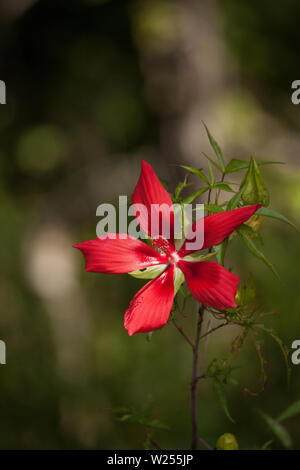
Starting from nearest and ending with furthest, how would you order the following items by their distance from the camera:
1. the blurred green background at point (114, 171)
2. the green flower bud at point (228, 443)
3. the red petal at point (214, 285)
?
the red petal at point (214, 285) < the green flower bud at point (228, 443) < the blurred green background at point (114, 171)

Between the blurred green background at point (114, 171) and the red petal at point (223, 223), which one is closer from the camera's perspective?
the red petal at point (223, 223)

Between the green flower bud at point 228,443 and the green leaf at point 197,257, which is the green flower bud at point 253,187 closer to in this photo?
the green leaf at point 197,257

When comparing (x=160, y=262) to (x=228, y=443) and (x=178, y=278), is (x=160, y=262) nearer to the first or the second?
(x=178, y=278)

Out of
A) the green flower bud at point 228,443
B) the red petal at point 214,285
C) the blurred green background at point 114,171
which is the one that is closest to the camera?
the red petal at point 214,285

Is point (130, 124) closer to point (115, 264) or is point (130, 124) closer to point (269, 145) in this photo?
point (269, 145)

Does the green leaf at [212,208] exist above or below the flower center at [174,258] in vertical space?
above

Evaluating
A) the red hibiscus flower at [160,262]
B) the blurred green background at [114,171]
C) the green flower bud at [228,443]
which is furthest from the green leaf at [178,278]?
the blurred green background at [114,171]

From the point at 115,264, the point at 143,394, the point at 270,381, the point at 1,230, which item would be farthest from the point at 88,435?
the point at 115,264
